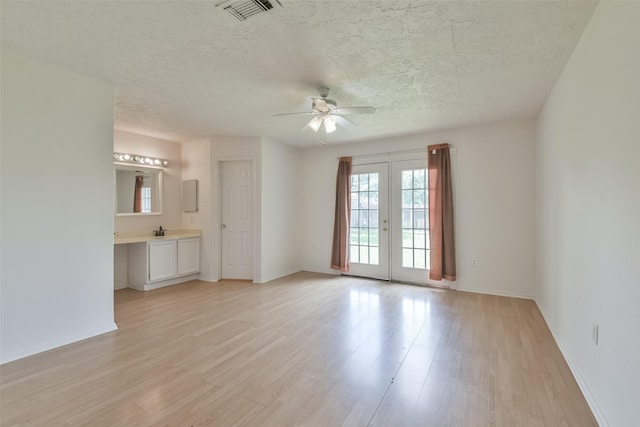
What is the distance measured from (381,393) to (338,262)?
356 centimetres

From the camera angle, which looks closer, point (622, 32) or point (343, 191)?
point (622, 32)

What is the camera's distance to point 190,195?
539 cm

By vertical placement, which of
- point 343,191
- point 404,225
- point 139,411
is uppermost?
point 343,191

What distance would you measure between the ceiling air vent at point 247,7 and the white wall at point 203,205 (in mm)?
3595

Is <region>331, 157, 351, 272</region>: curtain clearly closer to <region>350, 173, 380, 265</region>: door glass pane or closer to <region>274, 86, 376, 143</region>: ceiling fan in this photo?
<region>350, 173, 380, 265</region>: door glass pane

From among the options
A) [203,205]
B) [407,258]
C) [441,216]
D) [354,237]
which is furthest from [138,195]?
[441,216]

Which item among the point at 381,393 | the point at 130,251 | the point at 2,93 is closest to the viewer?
the point at 381,393

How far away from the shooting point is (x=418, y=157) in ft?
15.9

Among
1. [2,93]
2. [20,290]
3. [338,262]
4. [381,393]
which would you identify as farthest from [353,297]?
[2,93]

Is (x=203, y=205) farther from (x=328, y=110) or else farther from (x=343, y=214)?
(x=328, y=110)

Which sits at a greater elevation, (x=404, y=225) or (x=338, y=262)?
(x=404, y=225)

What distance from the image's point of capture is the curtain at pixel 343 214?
5.44 meters

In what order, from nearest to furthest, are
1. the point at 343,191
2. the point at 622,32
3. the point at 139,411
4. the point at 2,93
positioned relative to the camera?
the point at 622,32
the point at 139,411
the point at 2,93
the point at 343,191

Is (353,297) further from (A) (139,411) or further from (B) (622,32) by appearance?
(B) (622,32)
